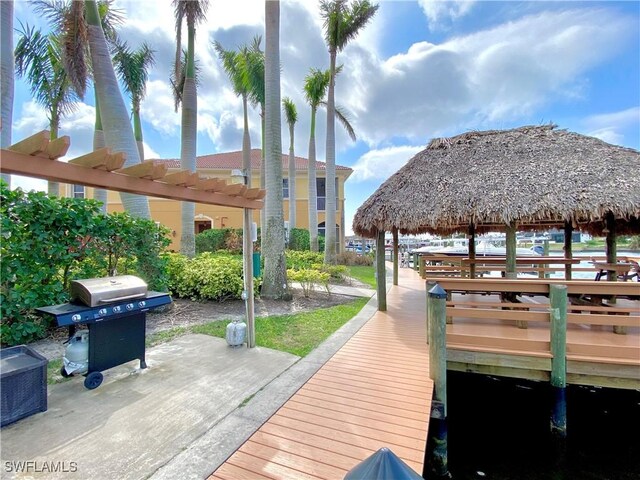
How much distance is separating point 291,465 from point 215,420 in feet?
3.70

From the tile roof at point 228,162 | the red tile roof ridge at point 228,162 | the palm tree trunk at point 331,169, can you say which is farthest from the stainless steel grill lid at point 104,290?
the red tile roof ridge at point 228,162

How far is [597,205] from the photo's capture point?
206 inches

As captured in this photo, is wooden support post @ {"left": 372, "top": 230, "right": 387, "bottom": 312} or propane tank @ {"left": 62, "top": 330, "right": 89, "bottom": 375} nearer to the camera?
propane tank @ {"left": 62, "top": 330, "right": 89, "bottom": 375}

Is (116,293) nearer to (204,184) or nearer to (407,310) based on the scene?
(204,184)

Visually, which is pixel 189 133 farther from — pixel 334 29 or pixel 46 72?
pixel 334 29

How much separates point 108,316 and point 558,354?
5.90 meters

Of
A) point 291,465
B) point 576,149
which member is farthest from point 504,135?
point 291,465

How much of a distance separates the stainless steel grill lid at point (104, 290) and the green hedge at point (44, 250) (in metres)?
1.78

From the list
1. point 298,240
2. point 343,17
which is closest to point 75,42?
point 343,17

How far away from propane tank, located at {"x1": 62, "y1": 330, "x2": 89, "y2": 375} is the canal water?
488cm

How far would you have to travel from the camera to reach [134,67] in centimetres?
1375

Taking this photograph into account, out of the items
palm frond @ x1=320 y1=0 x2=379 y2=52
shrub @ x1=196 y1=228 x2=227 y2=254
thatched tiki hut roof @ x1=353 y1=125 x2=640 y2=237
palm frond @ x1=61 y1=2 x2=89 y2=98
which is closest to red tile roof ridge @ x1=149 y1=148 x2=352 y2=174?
shrub @ x1=196 y1=228 x2=227 y2=254

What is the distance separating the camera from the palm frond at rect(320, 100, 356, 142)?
17.9 meters

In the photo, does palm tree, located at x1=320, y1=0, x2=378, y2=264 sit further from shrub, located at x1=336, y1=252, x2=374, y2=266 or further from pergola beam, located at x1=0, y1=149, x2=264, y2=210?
pergola beam, located at x1=0, y1=149, x2=264, y2=210
